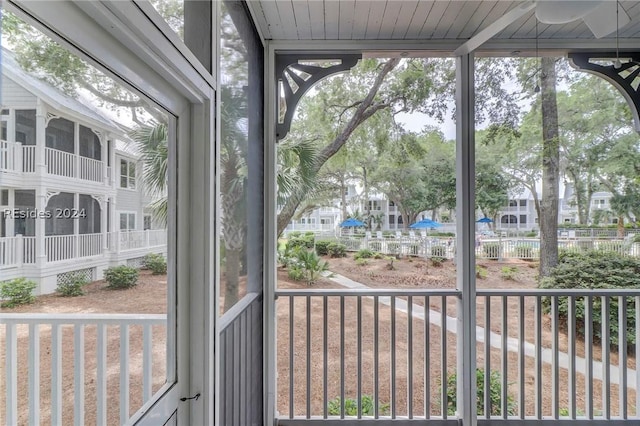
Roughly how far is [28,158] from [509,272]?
Result: 8.31 ft

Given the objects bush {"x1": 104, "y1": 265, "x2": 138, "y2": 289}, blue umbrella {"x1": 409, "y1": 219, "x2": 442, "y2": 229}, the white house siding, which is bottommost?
bush {"x1": 104, "y1": 265, "x2": 138, "y2": 289}

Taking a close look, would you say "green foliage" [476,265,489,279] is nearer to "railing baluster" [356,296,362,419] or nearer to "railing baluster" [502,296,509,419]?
"railing baluster" [502,296,509,419]

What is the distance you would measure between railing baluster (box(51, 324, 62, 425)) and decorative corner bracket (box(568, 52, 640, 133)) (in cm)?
303

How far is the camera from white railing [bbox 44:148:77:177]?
1.86 ft

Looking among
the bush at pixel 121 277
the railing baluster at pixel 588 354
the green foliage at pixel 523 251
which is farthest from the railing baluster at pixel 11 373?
the railing baluster at pixel 588 354

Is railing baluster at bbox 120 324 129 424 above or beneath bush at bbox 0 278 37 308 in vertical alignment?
beneath

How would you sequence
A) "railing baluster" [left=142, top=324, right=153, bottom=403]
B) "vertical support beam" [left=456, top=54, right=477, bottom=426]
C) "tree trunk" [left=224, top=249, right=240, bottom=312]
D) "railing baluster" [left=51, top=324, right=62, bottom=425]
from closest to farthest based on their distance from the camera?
1. "railing baluster" [left=51, top=324, right=62, bottom=425]
2. "railing baluster" [left=142, top=324, right=153, bottom=403]
3. "tree trunk" [left=224, top=249, right=240, bottom=312]
4. "vertical support beam" [left=456, top=54, right=477, bottom=426]

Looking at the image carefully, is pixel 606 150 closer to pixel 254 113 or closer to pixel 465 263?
pixel 465 263

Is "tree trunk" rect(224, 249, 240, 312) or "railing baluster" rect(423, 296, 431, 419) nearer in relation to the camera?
"tree trunk" rect(224, 249, 240, 312)

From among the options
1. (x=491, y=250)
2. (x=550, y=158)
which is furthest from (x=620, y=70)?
(x=491, y=250)

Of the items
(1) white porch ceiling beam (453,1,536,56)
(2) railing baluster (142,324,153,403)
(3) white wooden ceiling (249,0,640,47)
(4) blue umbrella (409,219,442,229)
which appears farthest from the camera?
(4) blue umbrella (409,219,442,229)

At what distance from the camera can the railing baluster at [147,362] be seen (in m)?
0.87

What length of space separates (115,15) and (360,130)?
1711 mm

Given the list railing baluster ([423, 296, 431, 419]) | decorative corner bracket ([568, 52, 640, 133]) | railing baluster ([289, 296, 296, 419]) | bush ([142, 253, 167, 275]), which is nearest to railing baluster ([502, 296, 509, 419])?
railing baluster ([423, 296, 431, 419])
